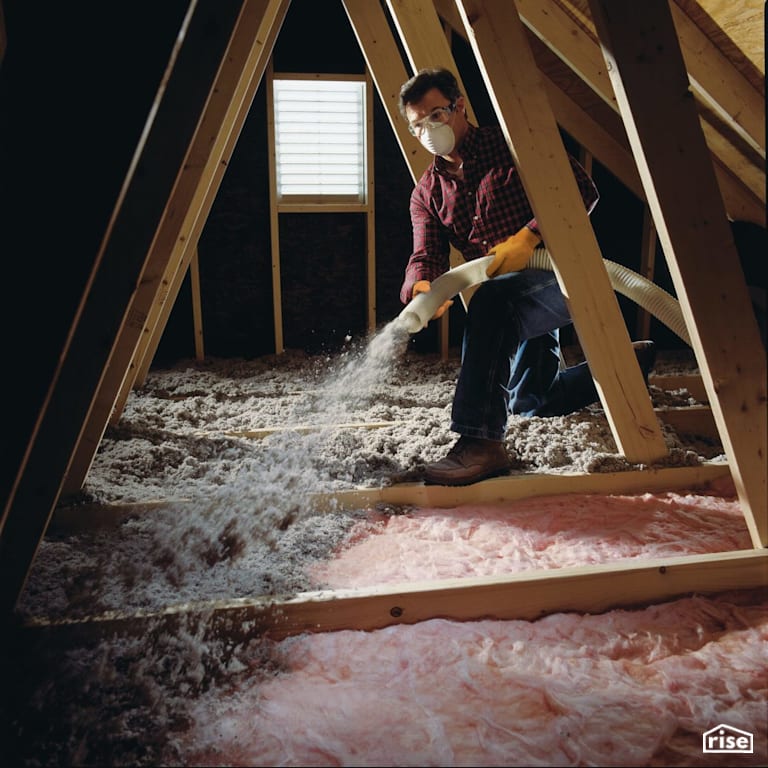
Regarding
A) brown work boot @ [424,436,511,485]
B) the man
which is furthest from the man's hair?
brown work boot @ [424,436,511,485]

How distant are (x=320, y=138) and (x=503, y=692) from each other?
4.14 metres

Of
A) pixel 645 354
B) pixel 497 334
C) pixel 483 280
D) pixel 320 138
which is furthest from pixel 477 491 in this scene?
pixel 320 138

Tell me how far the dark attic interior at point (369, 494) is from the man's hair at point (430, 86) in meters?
0.30

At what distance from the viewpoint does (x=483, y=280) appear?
2.12 metres

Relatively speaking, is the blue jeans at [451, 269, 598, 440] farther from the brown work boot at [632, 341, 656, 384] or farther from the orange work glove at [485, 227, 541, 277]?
the brown work boot at [632, 341, 656, 384]

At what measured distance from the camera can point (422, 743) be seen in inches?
39.9

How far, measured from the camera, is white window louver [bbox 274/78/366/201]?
4500 millimetres

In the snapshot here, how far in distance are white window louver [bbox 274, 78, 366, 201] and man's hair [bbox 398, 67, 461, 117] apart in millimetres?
2441

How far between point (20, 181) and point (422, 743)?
3.18ft

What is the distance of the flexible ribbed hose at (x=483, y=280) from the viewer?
203 centimetres

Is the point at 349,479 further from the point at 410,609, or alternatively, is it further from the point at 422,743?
the point at 422,743

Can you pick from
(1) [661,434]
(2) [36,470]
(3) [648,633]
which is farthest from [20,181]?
(1) [661,434]

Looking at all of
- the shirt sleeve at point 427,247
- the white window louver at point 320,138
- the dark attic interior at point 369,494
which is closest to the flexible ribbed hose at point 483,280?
the dark attic interior at point 369,494

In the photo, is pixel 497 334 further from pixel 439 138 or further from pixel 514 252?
pixel 439 138
